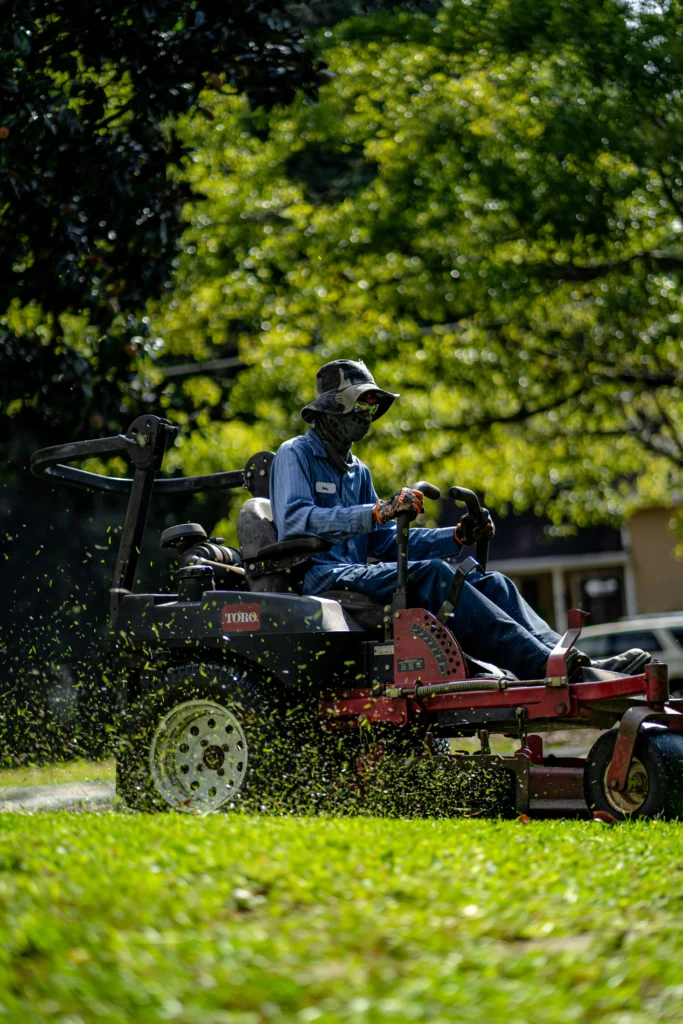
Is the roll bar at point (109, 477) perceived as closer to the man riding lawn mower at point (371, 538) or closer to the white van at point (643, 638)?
the man riding lawn mower at point (371, 538)

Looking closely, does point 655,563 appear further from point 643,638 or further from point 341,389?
point 341,389

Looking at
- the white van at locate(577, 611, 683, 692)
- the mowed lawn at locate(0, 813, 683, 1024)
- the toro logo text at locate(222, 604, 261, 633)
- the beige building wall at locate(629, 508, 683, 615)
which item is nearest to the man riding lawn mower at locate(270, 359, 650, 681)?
the toro logo text at locate(222, 604, 261, 633)

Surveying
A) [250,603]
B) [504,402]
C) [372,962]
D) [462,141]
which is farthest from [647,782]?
[504,402]

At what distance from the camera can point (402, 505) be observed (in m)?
6.86

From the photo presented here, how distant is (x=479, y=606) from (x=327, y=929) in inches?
132

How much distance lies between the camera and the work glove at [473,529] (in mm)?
7492

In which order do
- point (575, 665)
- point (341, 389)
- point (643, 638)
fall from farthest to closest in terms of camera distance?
point (643, 638) < point (341, 389) < point (575, 665)

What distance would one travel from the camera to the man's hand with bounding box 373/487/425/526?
6.86 meters

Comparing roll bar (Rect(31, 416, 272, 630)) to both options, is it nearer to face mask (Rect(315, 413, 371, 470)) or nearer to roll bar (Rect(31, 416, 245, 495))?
roll bar (Rect(31, 416, 245, 495))

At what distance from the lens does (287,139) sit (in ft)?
68.3

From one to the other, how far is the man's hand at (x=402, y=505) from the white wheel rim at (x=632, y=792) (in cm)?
150

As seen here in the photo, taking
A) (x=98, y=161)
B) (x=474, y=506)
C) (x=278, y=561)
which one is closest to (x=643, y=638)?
(x=98, y=161)

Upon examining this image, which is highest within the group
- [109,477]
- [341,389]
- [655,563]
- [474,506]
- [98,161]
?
[98,161]

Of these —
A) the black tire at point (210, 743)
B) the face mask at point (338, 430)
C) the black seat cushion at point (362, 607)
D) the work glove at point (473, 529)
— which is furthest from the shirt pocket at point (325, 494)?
the black tire at point (210, 743)
